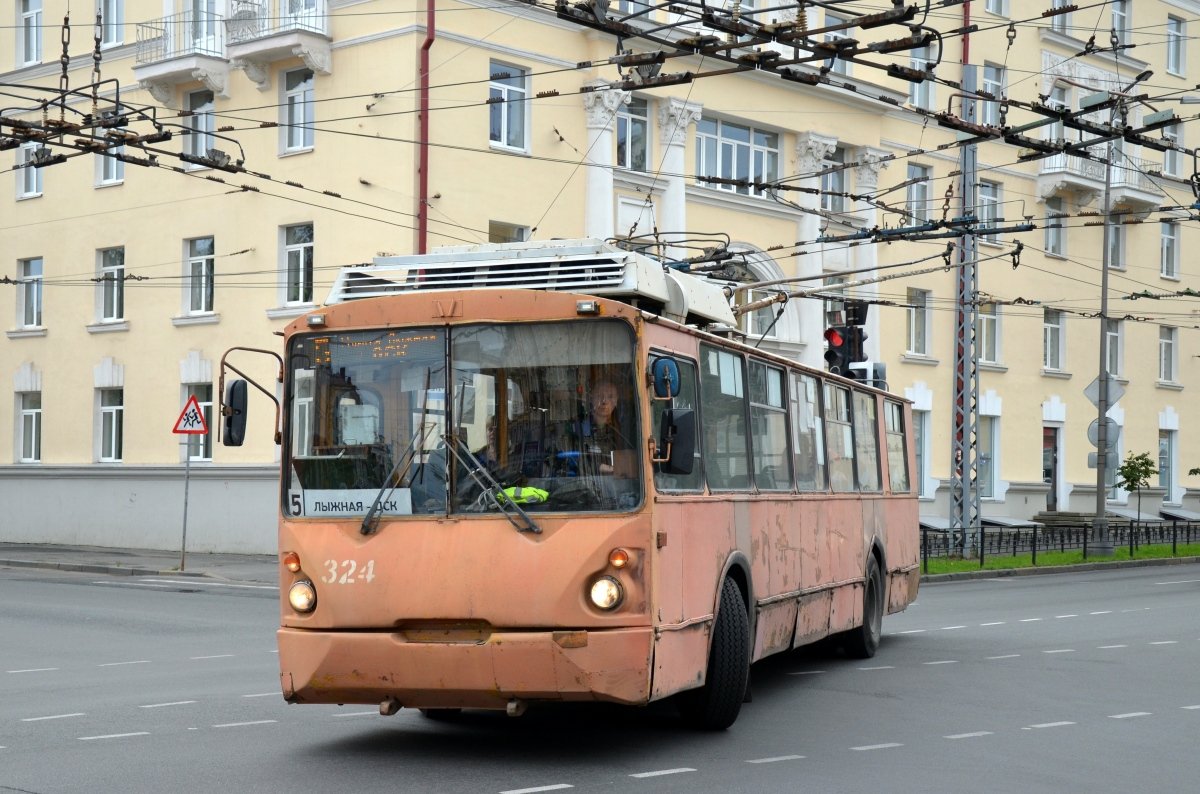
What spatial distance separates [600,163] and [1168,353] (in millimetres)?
26659

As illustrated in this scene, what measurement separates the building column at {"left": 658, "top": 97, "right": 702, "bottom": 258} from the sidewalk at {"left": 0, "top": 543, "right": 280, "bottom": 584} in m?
10.8

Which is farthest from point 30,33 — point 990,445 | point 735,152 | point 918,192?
point 990,445

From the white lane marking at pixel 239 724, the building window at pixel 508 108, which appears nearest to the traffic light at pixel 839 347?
the building window at pixel 508 108

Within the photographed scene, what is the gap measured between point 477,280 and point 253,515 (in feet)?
78.2

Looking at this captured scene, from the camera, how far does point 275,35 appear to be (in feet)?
105

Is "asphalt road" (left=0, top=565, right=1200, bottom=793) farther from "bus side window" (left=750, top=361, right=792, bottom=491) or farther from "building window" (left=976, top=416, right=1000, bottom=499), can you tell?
"building window" (left=976, top=416, right=1000, bottom=499)

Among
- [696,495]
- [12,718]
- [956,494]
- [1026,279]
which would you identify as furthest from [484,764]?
[1026,279]

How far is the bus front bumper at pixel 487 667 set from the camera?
8.95 metres

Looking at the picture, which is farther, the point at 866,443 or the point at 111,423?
the point at 111,423

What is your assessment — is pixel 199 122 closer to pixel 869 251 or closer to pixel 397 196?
pixel 397 196

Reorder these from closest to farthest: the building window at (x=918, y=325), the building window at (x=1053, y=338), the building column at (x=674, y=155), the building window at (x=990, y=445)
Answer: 1. the building column at (x=674, y=155)
2. the building window at (x=918, y=325)
3. the building window at (x=990, y=445)
4. the building window at (x=1053, y=338)

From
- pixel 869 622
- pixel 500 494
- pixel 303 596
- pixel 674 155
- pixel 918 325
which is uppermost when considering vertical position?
pixel 674 155

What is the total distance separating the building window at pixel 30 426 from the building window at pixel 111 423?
2.41m

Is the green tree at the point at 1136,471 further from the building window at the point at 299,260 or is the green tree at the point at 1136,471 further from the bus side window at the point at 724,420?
the bus side window at the point at 724,420
